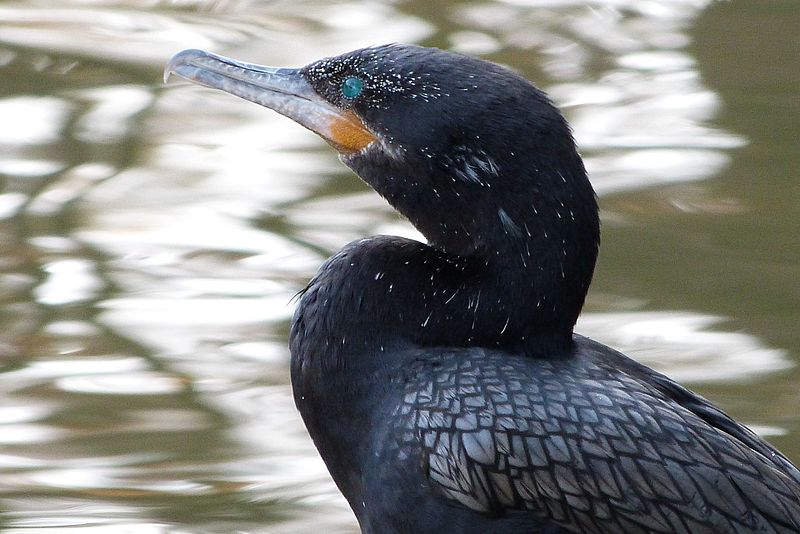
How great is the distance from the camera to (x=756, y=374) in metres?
6.63

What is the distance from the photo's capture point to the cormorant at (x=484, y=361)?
175 inches

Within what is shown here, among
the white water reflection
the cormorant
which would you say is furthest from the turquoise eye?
the white water reflection

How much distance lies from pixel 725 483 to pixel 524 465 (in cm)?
55

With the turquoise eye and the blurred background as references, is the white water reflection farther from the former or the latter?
the turquoise eye

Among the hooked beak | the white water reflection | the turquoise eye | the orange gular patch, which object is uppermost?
the turquoise eye

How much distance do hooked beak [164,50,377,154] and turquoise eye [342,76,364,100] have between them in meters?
0.06

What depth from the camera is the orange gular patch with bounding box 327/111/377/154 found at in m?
5.07

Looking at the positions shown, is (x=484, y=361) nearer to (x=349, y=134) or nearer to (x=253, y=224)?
(x=349, y=134)

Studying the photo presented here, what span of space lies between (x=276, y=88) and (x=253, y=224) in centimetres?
266

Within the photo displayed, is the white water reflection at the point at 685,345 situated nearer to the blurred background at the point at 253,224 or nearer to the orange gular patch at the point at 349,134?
the blurred background at the point at 253,224

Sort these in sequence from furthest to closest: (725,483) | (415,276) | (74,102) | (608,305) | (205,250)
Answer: (74,102), (205,250), (608,305), (415,276), (725,483)

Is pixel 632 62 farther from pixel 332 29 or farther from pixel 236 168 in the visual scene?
pixel 236 168

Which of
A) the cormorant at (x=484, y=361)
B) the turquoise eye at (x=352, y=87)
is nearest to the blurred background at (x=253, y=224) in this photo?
the cormorant at (x=484, y=361)

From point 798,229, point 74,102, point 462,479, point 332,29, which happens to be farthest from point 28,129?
point 462,479
